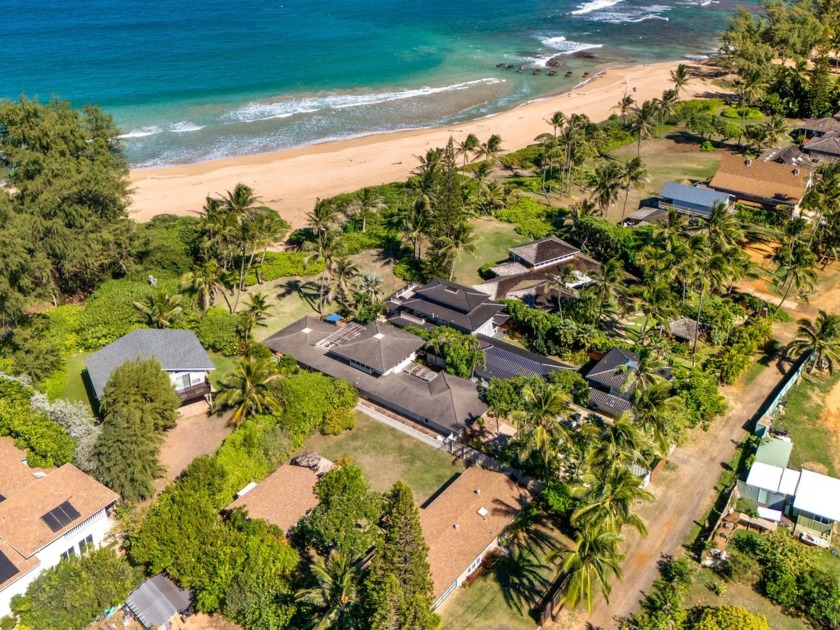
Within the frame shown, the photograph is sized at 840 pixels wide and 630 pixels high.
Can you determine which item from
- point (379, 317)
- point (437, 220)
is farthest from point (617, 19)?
point (379, 317)

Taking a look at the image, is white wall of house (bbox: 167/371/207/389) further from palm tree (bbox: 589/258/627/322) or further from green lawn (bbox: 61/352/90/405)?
palm tree (bbox: 589/258/627/322)

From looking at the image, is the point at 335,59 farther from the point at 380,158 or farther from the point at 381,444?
the point at 381,444

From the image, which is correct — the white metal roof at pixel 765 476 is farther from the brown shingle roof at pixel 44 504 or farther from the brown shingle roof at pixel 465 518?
the brown shingle roof at pixel 44 504

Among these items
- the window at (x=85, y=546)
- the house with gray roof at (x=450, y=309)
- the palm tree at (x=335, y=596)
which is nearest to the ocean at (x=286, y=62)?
the house with gray roof at (x=450, y=309)

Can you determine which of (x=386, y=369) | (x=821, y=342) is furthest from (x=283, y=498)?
(x=821, y=342)

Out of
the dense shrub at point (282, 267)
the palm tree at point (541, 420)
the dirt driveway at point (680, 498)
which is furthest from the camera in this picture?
the dense shrub at point (282, 267)

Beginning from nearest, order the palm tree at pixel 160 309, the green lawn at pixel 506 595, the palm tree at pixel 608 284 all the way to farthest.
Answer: the green lawn at pixel 506 595, the palm tree at pixel 160 309, the palm tree at pixel 608 284

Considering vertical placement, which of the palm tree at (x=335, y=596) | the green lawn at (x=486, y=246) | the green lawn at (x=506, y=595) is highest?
the palm tree at (x=335, y=596)
